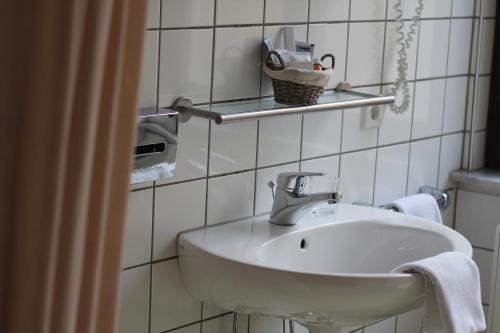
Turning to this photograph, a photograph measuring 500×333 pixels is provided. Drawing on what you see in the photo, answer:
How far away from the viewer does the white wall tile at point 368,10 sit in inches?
87.4

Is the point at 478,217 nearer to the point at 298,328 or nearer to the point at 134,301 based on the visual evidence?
the point at 298,328

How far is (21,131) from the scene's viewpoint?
87cm

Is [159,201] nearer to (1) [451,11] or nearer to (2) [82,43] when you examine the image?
(2) [82,43]

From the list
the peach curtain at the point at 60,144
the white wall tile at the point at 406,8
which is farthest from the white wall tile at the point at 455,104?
the peach curtain at the point at 60,144

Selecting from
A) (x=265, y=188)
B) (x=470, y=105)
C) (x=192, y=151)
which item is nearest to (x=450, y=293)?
(x=265, y=188)

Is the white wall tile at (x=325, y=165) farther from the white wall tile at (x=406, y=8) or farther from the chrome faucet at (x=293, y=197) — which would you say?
the white wall tile at (x=406, y=8)

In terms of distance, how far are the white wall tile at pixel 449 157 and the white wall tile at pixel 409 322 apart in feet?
1.27

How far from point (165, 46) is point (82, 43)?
2.91 ft

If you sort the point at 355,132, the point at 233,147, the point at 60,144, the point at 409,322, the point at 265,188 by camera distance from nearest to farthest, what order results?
the point at 60,144 < the point at 233,147 < the point at 265,188 < the point at 355,132 < the point at 409,322

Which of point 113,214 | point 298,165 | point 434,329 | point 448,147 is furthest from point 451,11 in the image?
point 113,214

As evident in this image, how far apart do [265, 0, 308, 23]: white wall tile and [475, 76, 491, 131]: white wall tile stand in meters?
0.87

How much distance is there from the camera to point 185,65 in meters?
1.81

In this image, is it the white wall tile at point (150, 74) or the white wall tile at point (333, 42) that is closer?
the white wall tile at point (150, 74)

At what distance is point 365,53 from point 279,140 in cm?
38
